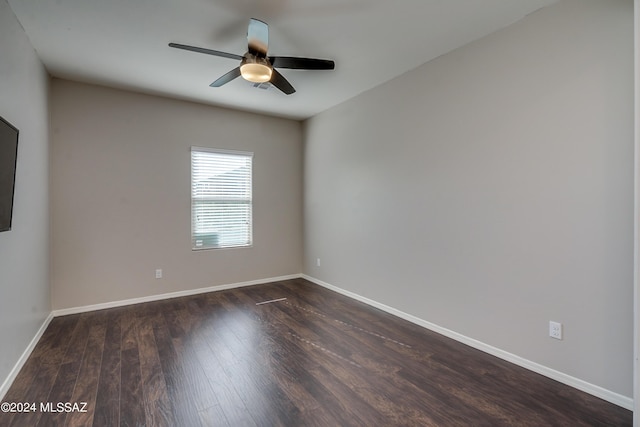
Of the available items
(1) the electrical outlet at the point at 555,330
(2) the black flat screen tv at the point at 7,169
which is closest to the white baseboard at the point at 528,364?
(1) the electrical outlet at the point at 555,330

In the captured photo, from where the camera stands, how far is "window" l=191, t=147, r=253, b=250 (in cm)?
444

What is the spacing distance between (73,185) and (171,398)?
9.67ft

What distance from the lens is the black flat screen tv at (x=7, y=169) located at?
189 centimetres

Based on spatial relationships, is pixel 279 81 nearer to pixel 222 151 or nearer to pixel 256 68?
pixel 256 68

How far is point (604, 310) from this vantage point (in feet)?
6.63

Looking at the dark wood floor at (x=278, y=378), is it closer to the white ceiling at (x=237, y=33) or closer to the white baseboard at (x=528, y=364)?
the white baseboard at (x=528, y=364)

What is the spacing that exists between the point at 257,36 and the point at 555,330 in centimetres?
310

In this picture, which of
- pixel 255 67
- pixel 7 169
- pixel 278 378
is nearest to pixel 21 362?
pixel 7 169

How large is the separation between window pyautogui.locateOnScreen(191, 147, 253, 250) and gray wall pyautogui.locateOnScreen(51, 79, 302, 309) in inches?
4.4

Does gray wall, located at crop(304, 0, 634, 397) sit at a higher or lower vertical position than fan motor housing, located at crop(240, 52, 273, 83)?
lower

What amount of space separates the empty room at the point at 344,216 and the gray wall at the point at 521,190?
15 millimetres

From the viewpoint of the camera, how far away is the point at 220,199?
4.62 meters

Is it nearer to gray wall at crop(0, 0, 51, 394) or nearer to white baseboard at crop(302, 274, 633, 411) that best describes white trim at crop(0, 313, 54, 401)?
gray wall at crop(0, 0, 51, 394)

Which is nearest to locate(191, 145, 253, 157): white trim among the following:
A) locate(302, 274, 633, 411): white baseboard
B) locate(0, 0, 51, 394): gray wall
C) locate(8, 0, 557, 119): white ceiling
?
locate(8, 0, 557, 119): white ceiling
